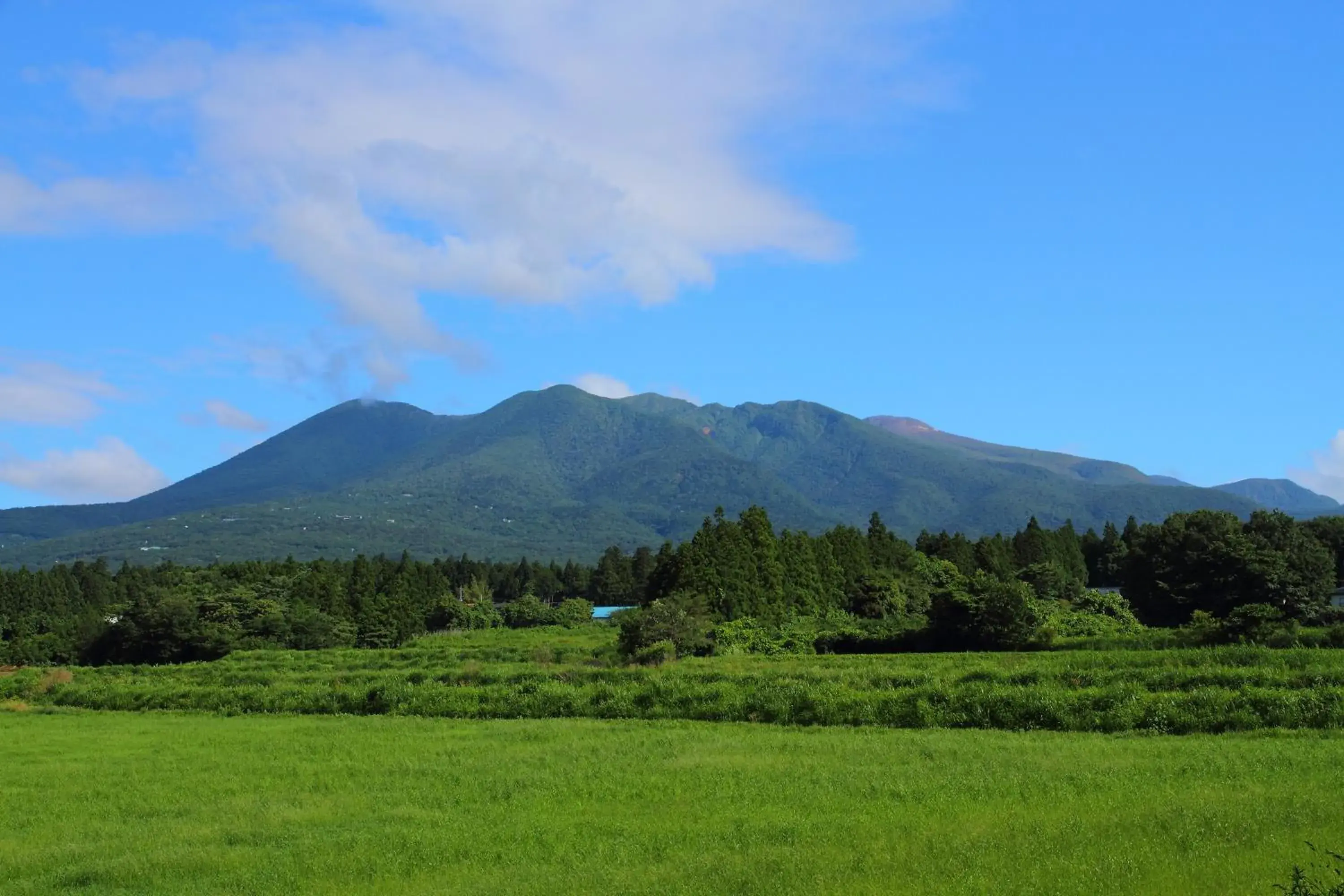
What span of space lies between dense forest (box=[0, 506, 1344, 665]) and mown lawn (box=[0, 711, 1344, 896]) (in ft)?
67.1

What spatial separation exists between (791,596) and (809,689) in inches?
1451

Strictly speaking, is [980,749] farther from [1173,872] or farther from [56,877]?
[56,877]

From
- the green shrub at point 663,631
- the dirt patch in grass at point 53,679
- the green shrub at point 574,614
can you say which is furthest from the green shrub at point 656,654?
the green shrub at point 574,614

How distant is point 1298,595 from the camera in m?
47.2

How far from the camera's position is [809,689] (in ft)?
83.1

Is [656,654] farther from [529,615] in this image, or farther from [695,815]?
[529,615]

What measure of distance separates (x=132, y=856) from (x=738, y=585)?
153 ft

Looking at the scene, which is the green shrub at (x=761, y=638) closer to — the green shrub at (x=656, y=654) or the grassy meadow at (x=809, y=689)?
the green shrub at (x=656, y=654)

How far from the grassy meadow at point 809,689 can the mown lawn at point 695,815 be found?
1445 mm

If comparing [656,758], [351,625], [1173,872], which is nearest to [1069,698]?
[656,758]

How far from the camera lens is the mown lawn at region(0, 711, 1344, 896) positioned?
1078cm

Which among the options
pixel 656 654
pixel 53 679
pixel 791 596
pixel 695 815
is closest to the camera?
pixel 695 815

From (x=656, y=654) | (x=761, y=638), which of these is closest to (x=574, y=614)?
(x=761, y=638)

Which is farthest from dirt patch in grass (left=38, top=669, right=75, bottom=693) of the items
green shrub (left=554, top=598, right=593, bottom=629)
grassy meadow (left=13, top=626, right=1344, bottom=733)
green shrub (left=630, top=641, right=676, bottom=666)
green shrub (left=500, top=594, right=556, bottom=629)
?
green shrub (left=500, top=594, right=556, bottom=629)
